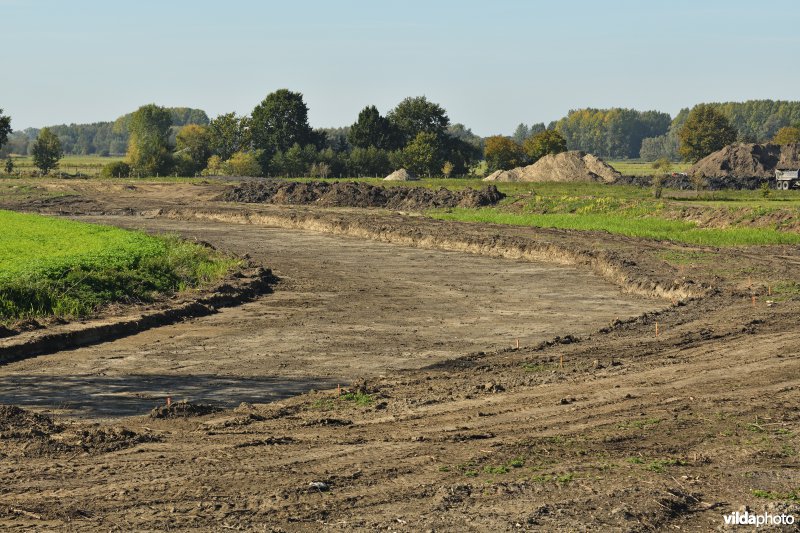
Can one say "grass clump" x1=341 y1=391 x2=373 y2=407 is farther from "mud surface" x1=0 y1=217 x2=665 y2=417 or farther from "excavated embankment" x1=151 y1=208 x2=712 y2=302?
"excavated embankment" x1=151 y1=208 x2=712 y2=302

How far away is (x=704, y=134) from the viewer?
136m

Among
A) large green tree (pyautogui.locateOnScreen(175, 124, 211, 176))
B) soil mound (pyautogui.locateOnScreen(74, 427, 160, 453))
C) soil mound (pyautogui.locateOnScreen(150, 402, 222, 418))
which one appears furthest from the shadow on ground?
large green tree (pyautogui.locateOnScreen(175, 124, 211, 176))

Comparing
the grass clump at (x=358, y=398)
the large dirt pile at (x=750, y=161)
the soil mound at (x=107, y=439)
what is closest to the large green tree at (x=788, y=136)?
the large dirt pile at (x=750, y=161)

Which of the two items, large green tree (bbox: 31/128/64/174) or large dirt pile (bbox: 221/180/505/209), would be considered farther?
large green tree (bbox: 31/128/64/174)

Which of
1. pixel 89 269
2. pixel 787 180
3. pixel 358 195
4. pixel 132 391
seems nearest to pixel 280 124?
pixel 358 195

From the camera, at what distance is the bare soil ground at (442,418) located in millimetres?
12359

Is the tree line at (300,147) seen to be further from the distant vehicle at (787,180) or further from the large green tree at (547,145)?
the distant vehicle at (787,180)

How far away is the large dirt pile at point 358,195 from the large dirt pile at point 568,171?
23621 mm

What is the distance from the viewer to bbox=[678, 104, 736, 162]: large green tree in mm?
135750

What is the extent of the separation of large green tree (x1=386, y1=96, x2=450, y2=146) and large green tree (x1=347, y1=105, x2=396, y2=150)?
2.61 m

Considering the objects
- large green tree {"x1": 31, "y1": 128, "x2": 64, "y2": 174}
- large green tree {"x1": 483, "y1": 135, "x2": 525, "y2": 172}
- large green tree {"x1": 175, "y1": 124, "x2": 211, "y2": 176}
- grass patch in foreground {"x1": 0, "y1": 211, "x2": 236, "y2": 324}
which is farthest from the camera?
large green tree {"x1": 483, "y1": 135, "x2": 525, "y2": 172}

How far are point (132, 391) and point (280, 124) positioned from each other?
348 ft

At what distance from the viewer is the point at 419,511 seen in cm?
1217

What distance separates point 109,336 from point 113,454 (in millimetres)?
12485
